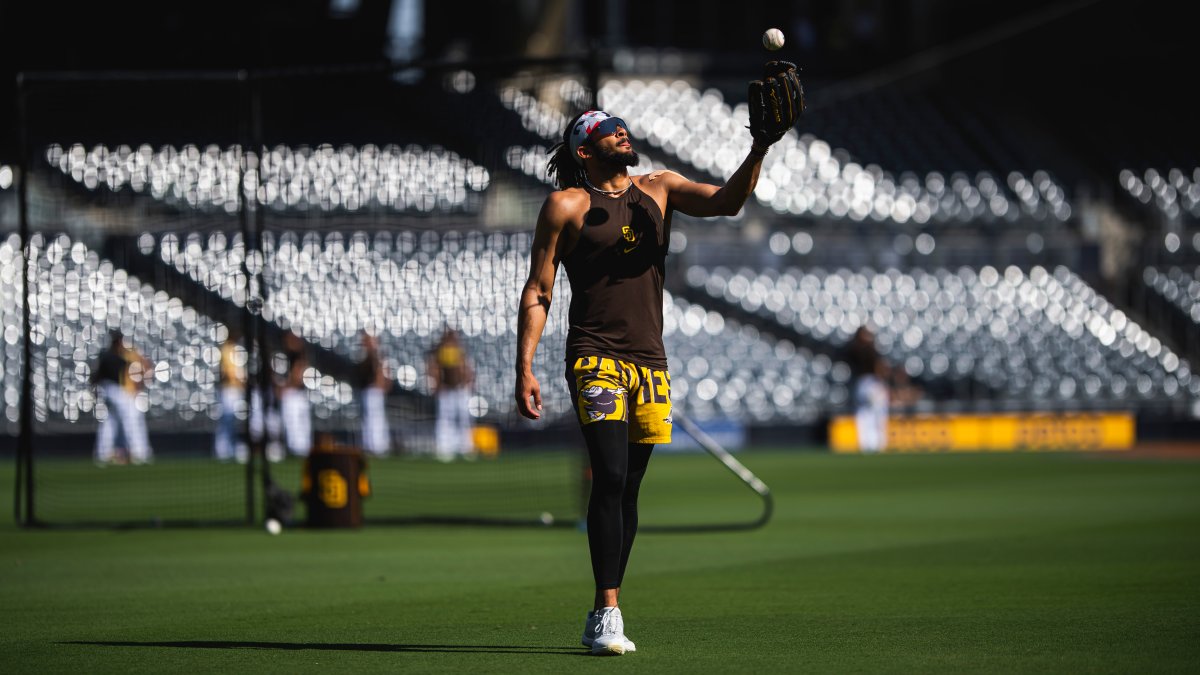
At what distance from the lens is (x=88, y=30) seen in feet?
112

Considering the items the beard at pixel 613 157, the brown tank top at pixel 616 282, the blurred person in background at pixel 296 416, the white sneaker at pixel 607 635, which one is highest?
the beard at pixel 613 157

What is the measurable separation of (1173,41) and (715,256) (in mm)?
9769

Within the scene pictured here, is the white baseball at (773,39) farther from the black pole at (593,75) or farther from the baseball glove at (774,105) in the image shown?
the black pole at (593,75)

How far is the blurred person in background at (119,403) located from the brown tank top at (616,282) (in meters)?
15.7

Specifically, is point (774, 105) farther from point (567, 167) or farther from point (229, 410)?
point (229, 410)

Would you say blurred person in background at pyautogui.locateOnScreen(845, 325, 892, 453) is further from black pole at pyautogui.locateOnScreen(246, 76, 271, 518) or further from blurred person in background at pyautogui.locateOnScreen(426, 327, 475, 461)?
black pole at pyautogui.locateOnScreen(246, 76, 271, 518)

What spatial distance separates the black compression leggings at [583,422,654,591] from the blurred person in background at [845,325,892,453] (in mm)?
20562

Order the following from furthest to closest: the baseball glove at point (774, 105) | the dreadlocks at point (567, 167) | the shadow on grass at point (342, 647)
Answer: the dreadlocks at point (567, 167) < the shadow on grass at point (342, 647) < the baseball glove at point (774, 105)

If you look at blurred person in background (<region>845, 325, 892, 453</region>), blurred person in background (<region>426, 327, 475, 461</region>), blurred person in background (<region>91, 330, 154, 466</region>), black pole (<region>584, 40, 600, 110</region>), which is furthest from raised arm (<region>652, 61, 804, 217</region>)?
blurred person in background (<region>845, 325, 892, 453</region>)

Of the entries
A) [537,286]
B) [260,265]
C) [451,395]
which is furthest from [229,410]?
[537,286]

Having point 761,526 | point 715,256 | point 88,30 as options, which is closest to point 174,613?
point 761,526

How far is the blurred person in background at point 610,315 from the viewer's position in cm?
739

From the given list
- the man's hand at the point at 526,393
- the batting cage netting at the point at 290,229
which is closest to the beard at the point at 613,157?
the man's hand at the point at 526,393

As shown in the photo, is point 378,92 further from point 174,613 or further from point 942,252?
point 942,252
